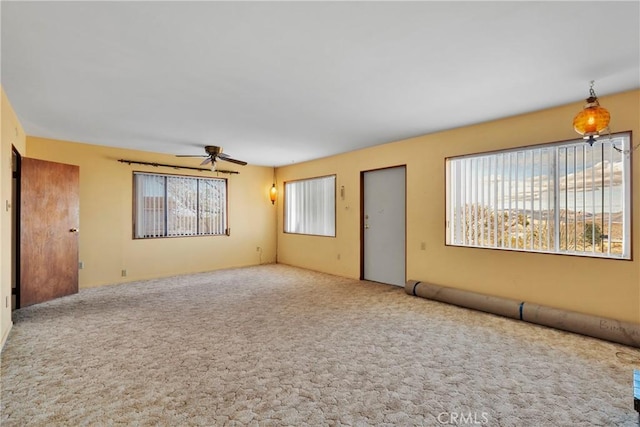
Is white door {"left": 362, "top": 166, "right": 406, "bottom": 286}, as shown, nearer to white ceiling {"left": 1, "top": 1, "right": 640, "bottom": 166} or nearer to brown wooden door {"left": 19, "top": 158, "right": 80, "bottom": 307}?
white ceiling {"left": 1, "top": 1, "right": 640, "bottom": 166}

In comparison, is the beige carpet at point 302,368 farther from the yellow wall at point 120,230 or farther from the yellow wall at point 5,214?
the yellow wall at point 120,230

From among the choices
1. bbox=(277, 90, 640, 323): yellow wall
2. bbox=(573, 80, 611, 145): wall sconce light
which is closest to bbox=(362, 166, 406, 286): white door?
bbox=(277, 90, 640, 323): yellow wall

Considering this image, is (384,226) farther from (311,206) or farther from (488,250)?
(311,206)

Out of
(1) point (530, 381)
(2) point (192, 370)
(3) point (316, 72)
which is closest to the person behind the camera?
(1) point (530, 381)

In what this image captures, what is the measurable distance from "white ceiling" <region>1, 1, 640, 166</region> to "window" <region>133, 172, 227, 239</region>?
1.90m

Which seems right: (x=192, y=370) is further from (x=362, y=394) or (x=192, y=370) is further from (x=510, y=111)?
(x=510, y=111)

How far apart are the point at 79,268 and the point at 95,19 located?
182 inches

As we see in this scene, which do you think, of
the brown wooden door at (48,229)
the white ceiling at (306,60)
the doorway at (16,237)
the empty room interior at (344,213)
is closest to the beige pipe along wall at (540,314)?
the empty room interior at (344,213)

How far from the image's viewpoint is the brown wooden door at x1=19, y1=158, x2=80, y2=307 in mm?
4090

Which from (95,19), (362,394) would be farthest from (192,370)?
(95,19)

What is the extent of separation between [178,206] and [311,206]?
8.78ft

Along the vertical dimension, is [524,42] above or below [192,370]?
above

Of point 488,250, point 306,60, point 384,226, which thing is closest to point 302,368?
point 306,60

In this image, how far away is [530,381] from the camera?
2309 mm
